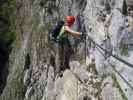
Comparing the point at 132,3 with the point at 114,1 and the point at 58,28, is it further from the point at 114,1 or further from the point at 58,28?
the point at 58,28

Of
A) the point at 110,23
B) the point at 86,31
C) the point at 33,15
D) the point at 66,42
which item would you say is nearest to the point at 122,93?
the point at 110,23

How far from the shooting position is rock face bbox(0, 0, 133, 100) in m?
11.5

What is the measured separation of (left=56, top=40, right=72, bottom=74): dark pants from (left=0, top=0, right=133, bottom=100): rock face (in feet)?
1.29

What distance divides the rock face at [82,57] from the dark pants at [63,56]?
392 millimetres

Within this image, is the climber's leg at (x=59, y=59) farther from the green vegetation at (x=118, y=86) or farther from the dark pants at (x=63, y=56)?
the green vegetation at (x=118, y=86)

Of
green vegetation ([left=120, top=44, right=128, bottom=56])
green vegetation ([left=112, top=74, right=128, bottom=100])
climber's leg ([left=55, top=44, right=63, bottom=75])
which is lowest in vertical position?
climber's leg ([left=55, top=44, right=63, bottom=75])

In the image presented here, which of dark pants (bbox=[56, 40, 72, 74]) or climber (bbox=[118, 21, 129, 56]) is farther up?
climber (bbox=[118, 21, 129, 56])

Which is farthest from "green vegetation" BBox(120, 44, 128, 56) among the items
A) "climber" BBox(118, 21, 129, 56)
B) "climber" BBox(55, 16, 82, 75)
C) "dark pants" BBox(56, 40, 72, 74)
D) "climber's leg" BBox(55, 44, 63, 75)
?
"climber's leg" BBox(55, 44, 63, 75)

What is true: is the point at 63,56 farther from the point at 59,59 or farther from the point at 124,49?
the point at 124,49

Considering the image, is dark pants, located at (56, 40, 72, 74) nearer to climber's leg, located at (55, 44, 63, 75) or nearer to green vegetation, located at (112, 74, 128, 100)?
climber's leg, located at (55, 44, 63, 75)

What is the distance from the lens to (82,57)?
15.0 meters

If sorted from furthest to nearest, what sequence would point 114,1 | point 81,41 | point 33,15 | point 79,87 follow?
point 33,15
point 81,41
point 79,87
point 114,1

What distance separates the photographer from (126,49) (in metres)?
11.1

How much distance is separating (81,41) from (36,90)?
6.31 m
